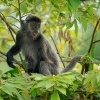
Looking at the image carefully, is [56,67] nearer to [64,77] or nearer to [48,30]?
[48,30]

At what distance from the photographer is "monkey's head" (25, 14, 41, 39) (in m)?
4.93

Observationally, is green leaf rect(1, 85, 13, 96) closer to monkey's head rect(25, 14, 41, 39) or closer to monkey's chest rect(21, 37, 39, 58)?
monkey's head rect(25, 14, 41, 39)

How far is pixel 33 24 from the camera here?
508 cm

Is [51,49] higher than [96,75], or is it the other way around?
[96,75]

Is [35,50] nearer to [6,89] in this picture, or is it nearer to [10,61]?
A: [10,61]

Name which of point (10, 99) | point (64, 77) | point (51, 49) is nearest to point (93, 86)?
point (64, 77)

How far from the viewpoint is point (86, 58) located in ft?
10.2

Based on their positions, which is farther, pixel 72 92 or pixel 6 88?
pixel 72 92

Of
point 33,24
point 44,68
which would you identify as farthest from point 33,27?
point 44,68

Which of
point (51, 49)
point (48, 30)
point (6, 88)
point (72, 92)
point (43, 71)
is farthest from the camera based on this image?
point (51, 49)

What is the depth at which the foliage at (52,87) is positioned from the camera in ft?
7.18

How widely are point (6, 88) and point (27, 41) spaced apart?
324 cm

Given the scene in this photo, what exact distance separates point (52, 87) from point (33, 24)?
290 centimetres

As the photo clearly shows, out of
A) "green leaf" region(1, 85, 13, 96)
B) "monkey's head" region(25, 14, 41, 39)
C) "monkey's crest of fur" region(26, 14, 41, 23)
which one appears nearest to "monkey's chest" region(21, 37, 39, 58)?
"monkey's head" region(25, 14, 41, 39)
